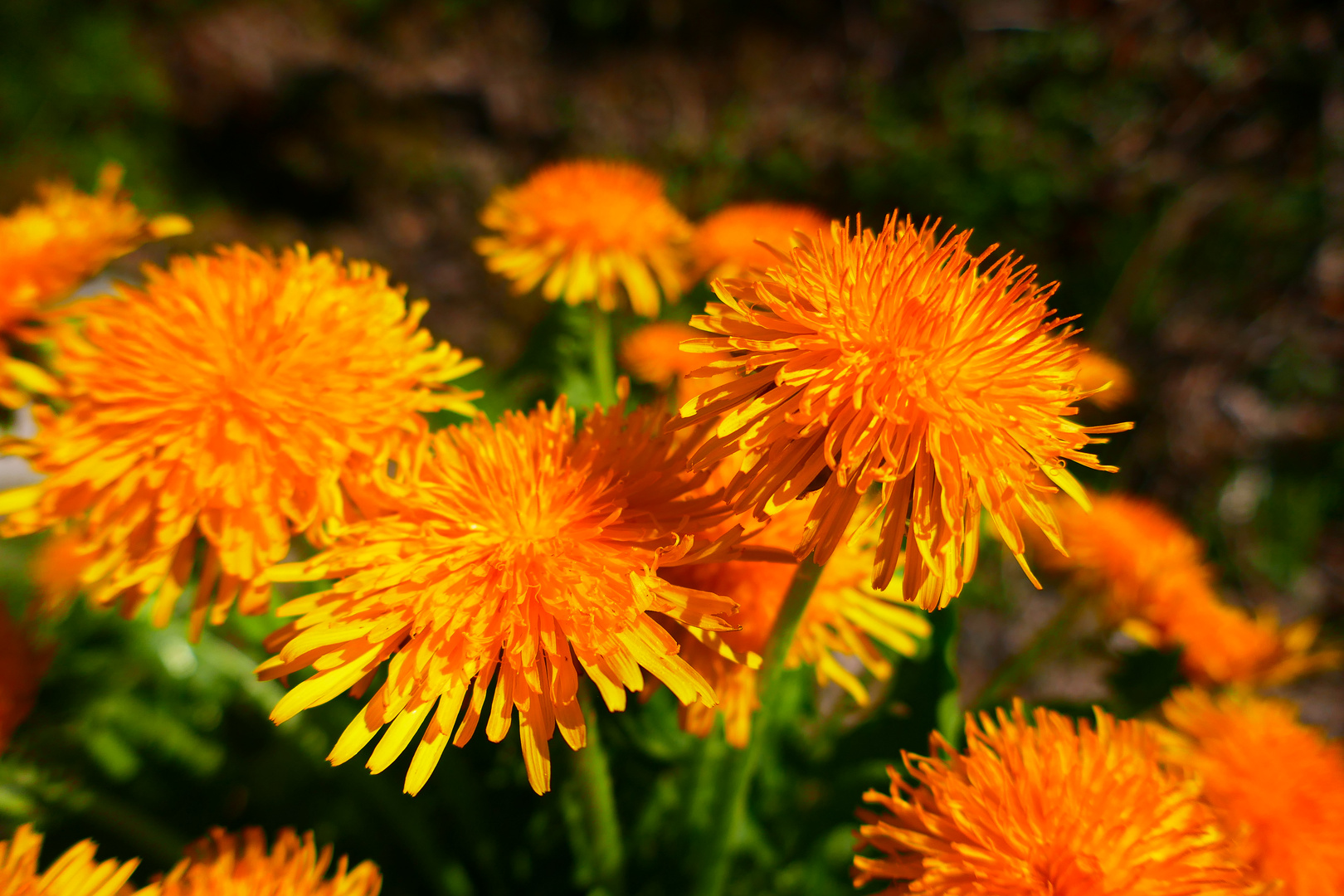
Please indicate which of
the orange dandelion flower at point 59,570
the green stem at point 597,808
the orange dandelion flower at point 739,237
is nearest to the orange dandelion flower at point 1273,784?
the green stem at point 597,808

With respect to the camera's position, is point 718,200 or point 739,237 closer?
point 739,237

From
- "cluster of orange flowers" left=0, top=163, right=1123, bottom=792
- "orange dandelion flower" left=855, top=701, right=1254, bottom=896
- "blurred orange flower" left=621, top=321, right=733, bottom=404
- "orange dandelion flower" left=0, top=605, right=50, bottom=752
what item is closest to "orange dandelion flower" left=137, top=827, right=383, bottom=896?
"cluster of orange flowers" left=0, top=163, right=1123, bottom=792

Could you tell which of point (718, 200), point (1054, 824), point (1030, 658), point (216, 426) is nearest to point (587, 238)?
point (216, 426)

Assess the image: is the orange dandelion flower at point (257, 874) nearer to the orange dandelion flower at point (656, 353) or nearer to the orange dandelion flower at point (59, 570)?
the orange dandelion flower at point (59, 570)

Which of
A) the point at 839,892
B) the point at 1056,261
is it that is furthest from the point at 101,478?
the point at 1056,261

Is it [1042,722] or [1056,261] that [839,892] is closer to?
[1042,722]

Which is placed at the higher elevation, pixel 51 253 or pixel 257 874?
pixel 51 253

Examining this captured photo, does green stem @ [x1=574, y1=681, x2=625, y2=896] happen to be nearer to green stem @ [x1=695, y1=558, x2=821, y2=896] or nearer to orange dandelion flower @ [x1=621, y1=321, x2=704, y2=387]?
green stem @ [x1=695, y1=558, x2=821, y2=896]

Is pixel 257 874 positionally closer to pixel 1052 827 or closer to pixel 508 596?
pixel 508 596
